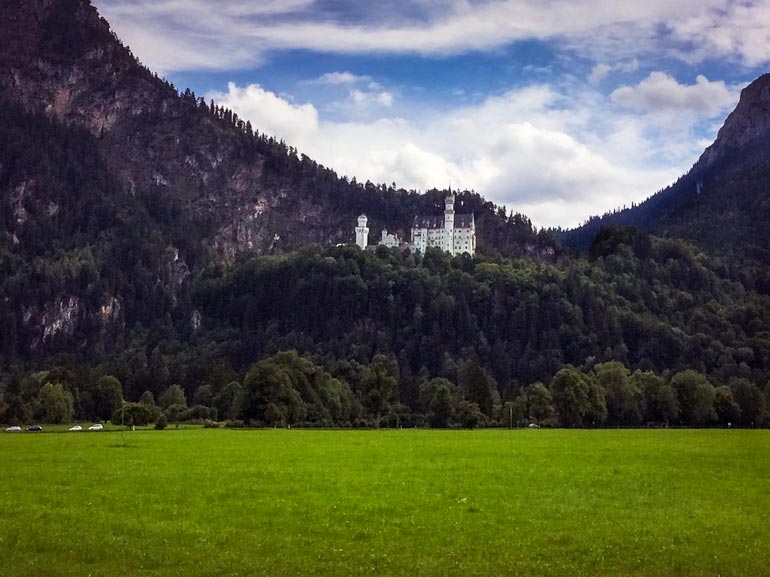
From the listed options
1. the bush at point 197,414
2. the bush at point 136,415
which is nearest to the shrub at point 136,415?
the bush at point 136,415

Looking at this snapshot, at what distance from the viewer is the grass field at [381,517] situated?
78.1ft

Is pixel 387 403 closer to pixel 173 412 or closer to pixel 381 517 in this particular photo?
pixel 173 412

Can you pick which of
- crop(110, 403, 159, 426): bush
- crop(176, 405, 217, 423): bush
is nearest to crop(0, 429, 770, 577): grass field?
crop(110, 403, 159, 426): bush

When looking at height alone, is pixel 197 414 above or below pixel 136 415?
below

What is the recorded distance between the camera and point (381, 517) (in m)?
30.1

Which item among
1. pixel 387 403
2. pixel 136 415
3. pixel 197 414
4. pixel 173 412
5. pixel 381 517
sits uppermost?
pixel 381 517

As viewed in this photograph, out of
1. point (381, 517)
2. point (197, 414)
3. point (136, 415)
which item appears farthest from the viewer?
point (197, 414)

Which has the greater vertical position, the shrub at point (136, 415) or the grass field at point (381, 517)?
the grass field at point (381, 517)

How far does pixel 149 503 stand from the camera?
33.0m

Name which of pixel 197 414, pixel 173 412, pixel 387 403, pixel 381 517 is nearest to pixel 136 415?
pixel 197 414

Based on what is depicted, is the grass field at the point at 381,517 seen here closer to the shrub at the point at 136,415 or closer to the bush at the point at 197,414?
the shrub at the point at 136,415

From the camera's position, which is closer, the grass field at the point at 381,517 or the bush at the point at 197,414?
the grass field at the point at 381,517

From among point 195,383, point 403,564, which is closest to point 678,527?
point 403,564

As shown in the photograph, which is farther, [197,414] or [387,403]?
[197,414]
